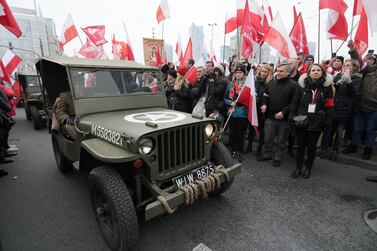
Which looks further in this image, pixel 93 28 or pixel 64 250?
pixel 93 28

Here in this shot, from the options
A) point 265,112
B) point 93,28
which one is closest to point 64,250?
point 265,112

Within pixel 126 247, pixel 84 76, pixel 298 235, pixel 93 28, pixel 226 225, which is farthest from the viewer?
pixel 93 28

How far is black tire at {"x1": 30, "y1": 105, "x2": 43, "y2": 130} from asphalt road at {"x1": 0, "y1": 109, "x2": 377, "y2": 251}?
13.6ft

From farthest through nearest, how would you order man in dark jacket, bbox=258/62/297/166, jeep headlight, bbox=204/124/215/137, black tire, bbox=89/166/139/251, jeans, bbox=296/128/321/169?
man in dark jacket, bbox=258/62/297/166 < jeans, bbox=296/128/321/169 < jeep headlight, bbox=204/124/215/137 < black tire, bbox=89/166/139/251

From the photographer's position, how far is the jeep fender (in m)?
2.03

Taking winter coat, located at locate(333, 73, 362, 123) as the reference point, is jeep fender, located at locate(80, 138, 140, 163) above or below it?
below

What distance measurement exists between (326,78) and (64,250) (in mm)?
4384

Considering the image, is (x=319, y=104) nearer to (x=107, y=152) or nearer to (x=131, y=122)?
(x=131, y=122)

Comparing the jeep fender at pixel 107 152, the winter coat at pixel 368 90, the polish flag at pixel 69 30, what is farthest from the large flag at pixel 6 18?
the winter coat at pixel 368 90

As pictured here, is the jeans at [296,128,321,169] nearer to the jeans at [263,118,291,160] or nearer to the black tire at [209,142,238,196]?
the jeans at [263,118,291,160]

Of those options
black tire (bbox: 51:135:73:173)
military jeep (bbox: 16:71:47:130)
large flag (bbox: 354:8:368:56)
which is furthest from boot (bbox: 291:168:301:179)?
military jeep (bbox: 16:71:47:130)

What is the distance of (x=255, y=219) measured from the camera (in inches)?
110

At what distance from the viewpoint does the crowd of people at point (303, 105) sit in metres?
3.66

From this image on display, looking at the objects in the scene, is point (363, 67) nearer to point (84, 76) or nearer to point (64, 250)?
point (84, 76)
